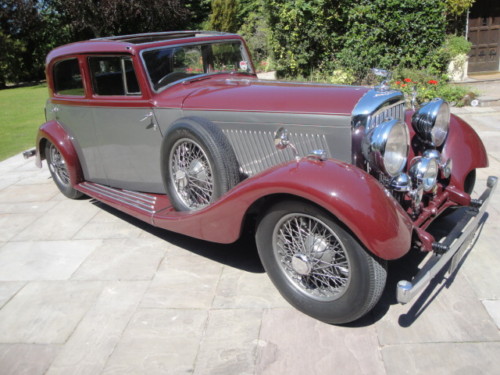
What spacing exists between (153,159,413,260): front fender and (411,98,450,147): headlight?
103 centimetres

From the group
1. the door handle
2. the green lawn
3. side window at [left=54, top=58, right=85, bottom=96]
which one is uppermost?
side window at [left=54, top=58, right=85, bottom=96]

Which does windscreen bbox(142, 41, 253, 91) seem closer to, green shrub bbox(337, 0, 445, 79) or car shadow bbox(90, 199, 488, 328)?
car shadow bbox(90, 199, 488, 328)

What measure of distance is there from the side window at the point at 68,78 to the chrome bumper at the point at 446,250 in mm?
3543

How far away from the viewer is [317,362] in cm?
239

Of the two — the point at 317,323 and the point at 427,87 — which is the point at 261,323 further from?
the point at 427,87

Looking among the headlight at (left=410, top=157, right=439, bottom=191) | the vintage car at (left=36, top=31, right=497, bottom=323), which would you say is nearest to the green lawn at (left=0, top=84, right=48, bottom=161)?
the vintage car at (left=36, top=31, right=497, bottom=323)

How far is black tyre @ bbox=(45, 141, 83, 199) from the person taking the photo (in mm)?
5090

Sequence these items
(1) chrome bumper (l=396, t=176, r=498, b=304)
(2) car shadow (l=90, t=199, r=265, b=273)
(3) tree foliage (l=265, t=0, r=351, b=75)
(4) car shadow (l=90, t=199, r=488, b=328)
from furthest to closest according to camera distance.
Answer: (3) tree foliage (l=265, t=0, r=351, b=75) → (2) car shadow (l=90, t=199, r=265, b=273) → (4) car shadow (l=90, t=199, r=488, b=328) → (1) chrome bumper (l=396, t=176, r=498, b=304)

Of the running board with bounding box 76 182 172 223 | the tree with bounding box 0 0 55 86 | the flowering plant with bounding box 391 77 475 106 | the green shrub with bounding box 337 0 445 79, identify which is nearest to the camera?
the running board with bounding box 76 182 172 223

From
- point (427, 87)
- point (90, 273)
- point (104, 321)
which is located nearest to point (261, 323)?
point (104, 321)

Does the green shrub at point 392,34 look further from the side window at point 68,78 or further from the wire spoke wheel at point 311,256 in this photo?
the wire spoke wheel at point 311,256

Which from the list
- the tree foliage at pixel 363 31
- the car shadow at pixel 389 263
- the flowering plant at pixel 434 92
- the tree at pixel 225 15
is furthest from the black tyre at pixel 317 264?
the tree at pixel 225 15

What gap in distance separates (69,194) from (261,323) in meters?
3.37

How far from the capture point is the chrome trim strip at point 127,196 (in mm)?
3838
